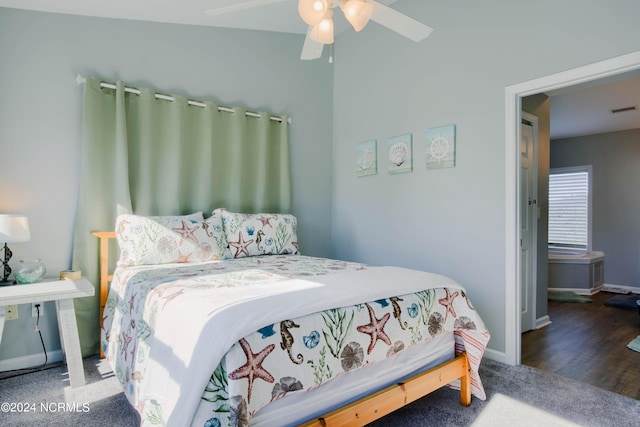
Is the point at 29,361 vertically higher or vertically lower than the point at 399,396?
lower

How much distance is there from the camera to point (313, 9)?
178 centimetres

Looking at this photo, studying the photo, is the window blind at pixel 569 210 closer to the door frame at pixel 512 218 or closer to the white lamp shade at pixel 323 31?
the door frame at pixel 512 218

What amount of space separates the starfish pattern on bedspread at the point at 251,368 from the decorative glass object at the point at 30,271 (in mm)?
1914

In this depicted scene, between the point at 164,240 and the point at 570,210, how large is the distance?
19.9 ft

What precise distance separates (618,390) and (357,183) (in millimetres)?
2485

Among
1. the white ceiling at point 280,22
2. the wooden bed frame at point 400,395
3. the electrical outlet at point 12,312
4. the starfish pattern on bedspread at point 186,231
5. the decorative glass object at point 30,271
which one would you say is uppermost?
the white ceiling at point 280,22

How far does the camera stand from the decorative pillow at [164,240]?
2.60m

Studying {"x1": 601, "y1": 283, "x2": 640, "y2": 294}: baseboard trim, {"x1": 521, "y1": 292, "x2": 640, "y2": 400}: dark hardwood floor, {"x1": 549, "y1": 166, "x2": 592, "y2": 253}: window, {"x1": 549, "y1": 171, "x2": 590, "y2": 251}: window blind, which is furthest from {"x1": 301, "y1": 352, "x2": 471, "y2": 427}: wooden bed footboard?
{"x1": 549, "y1": 171, "x2": 590, "y2": 251}: window blind

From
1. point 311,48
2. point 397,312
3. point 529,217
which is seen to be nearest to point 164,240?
point 311,48

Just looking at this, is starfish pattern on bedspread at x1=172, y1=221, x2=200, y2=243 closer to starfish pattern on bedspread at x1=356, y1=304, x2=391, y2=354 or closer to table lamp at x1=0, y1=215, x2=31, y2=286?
table lamp at x1=0, y1=215, x2=31, y2=286

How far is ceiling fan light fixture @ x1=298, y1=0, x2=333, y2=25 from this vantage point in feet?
5.78

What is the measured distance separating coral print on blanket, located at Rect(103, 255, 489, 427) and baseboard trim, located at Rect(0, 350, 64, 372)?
19.2 inches

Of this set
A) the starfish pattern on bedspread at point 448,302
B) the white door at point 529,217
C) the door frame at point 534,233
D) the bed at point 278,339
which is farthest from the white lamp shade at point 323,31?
the door frame at point 534,233

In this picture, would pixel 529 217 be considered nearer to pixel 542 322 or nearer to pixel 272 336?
pixel 542 322
